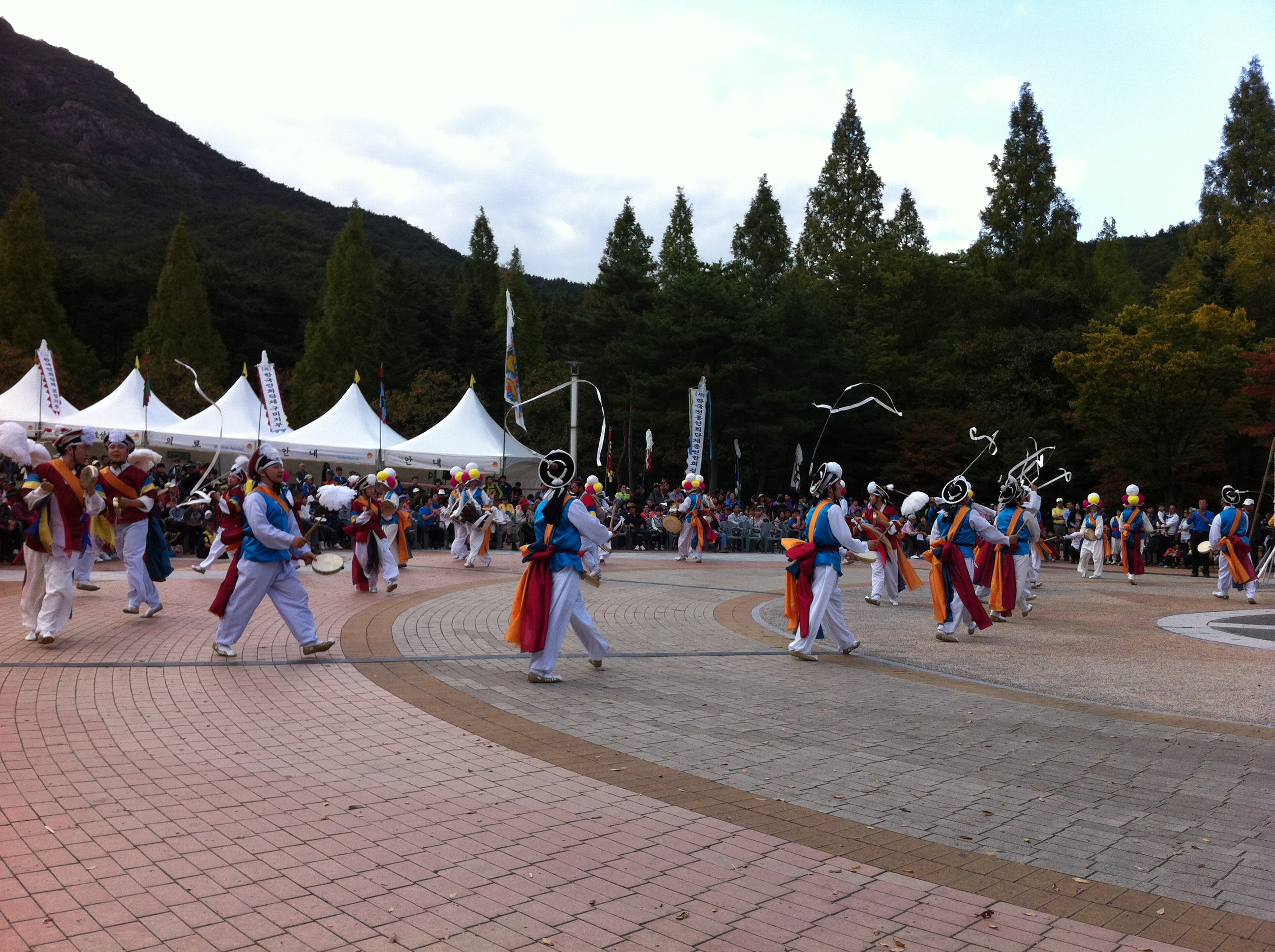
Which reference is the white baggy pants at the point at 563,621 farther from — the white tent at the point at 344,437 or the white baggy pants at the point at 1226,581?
the white tent at the point at 344,437

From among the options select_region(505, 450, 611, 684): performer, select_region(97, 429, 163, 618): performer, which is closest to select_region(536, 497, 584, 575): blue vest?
select_region(505, 450, 611, 684): performer

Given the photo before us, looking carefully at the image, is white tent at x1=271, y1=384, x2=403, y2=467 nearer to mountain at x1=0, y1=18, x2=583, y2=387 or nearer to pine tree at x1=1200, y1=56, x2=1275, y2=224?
mountain at x1=0, y1=18, x2=583, y2=387

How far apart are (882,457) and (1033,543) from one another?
83.0 ft

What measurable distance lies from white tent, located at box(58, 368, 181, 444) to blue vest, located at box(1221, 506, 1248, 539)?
89.2 ft

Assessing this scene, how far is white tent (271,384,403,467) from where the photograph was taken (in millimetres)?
29844

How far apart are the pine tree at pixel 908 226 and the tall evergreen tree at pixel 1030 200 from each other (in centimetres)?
601

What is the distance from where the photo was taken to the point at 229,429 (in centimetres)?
3212

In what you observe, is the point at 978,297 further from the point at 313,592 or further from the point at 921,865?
the point at 921,865

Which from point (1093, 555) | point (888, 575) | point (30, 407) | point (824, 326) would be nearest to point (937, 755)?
point (888, 575)

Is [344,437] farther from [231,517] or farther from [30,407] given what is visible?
[231,517]

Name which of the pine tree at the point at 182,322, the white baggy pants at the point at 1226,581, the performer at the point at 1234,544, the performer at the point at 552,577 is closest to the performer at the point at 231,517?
the performer at the point at 552,577

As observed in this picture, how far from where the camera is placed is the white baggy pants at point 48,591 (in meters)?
9.23

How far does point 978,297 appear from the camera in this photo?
159 ft

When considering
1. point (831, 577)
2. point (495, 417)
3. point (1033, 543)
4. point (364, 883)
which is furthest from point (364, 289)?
point (364, 883)
